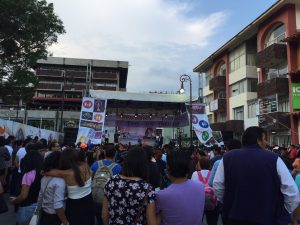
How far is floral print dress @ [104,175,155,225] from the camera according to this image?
128 inches

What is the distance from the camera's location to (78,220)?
4699 mm

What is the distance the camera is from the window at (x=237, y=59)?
123ft

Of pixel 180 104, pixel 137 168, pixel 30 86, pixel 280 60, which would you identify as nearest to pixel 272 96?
pixel 280 60

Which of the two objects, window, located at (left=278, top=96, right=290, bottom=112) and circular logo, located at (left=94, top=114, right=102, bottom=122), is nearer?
circular logo, located at (left=94, top=114, right=102, bottom=122)

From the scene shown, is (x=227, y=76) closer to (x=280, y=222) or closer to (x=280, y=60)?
(x=280, y=60)

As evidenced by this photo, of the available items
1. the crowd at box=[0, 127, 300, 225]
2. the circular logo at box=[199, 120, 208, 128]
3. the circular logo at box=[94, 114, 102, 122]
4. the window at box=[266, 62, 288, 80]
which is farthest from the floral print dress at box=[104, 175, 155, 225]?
the window at box=[266, 62, 288, 80]

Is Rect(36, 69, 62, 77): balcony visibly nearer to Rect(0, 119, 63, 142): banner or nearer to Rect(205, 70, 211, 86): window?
Rect(205, 70, 211, 86): window

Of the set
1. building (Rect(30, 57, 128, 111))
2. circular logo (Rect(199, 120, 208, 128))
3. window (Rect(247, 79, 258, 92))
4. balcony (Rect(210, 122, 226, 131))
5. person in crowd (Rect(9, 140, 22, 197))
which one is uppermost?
building (Rect(30, 57, 128, 111))

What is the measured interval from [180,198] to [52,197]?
76.6 inches

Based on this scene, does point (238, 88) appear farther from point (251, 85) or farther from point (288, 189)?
point (288, 189)

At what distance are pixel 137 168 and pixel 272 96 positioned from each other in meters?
30.2

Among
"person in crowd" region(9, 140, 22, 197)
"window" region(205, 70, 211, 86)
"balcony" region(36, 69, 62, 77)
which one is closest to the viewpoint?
"person in crowd" region(9, 140, 22, 197)

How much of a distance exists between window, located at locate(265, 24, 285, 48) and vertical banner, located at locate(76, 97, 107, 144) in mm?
17494

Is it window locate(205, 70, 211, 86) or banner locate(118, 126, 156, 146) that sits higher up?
window locate(205, 70, 211, 86)
